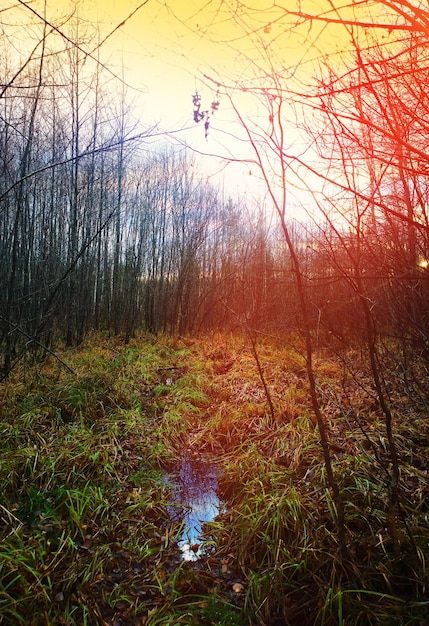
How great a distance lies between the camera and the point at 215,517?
309 cm

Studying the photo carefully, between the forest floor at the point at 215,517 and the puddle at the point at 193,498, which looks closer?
the forest floor at the point at 215,517

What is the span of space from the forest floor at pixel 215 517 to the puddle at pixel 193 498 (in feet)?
0.18

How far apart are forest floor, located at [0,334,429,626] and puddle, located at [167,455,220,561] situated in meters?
0.06

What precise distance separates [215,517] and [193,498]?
0.36 m

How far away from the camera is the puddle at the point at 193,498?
9.18 ft

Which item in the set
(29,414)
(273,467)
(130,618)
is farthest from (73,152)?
(130,618)

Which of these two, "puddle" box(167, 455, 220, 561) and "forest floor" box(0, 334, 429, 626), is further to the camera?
"puddle" box(167, 455, 220, 561)

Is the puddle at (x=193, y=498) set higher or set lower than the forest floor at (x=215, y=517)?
lower

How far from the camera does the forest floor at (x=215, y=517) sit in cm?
203

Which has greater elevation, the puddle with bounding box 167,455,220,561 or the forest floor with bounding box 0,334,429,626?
the forest floor with bounding box 0,334,429,626

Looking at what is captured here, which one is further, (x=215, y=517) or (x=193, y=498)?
(x=193, y=498)

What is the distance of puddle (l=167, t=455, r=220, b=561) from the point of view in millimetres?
2799

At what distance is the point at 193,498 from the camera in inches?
133

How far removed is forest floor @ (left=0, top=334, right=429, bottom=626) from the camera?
6.67 feet
